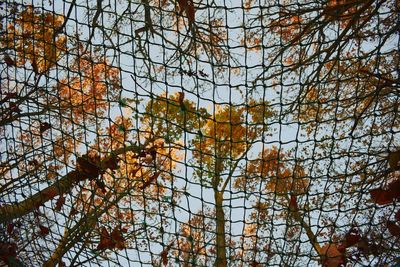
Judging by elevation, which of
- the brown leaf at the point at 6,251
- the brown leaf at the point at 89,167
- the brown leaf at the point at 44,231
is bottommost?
the brown leaf at the point at 6,251

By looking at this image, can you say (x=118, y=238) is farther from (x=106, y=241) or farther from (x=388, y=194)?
(x=388, y=194)

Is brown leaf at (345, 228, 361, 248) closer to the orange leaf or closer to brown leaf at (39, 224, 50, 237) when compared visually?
brown leaf at (39, 224, 50, 237)

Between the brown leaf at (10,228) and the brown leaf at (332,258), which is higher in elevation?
the brown leaf at (332,258)

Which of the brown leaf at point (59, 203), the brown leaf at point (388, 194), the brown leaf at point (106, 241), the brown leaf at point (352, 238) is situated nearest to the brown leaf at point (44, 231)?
the brown leaf at point (59, 203)

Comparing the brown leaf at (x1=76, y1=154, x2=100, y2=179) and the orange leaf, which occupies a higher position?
the brown leaf at (x1=76, y1=154, x2=100, y2=179)

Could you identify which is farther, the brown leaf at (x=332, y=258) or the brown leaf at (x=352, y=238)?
the brown leaf at (x=352, y=238)

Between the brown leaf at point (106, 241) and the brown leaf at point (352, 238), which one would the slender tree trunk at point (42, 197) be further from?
the brown leaf at point (352, 238)

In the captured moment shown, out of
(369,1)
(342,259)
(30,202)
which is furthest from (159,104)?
(342,259)

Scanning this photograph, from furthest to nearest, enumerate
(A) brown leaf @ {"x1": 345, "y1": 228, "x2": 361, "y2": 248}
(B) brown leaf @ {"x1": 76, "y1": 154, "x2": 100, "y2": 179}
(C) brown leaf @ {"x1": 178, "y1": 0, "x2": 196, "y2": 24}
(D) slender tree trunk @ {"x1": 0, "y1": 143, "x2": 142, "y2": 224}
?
(C) brown leaf @ {"x1": 178, "y1": 0, "x2": 196, "y2": 24} < (D) slender tree trunk @ {"x1": 0, "y1": 143, "x2": 142, "y2": 224} < (B) brown leaf @ {"x1": 76, "y1": 154, "x2": 100, "y2": 179} < (A) brown leaf @ {"x1": 345, "y1": 228, "x2": 361, "y2": 248}

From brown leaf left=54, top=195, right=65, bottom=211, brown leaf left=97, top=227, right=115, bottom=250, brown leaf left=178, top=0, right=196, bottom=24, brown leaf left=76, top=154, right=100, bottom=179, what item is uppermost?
brown leaf left=178, top=0, right=196, bottom=24

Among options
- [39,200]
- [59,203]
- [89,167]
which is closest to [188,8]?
[89,167]

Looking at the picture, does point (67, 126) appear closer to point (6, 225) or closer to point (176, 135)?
point (176, 135)

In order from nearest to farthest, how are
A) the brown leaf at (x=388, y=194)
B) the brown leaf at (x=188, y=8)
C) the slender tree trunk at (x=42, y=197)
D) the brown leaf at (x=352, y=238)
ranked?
1. the brown leaf at (x=388, y=194)
2. the brown leaf at (x=352, y=238)
3. the slender tree trunk at (x=42, y=197)
4. the brown leaf at (x=188, y=8)

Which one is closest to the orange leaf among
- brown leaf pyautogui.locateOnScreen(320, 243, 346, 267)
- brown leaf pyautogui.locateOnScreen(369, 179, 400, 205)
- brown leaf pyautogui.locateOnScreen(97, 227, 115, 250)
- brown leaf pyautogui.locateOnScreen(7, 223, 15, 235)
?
brown leaf pyautogui.locateOnScreen(7, 223, 15, 235)
